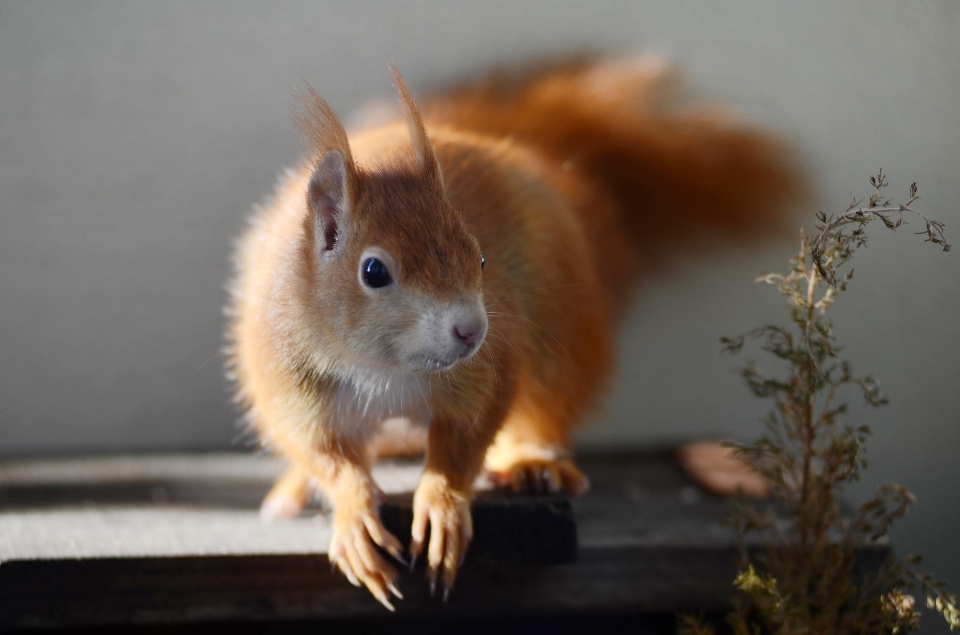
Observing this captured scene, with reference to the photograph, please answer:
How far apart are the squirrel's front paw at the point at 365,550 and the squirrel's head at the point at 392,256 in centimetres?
22

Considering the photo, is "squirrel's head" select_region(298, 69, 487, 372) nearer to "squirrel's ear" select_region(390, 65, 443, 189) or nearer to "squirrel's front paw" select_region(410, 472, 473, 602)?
"squirrel's ear" select_region(390, 65, 443, 189)

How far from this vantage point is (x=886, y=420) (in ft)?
4.24

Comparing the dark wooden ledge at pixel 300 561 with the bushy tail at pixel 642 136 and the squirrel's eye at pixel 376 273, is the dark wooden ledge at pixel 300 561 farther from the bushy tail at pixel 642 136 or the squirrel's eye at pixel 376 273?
the bushy tail at pixel 642 136

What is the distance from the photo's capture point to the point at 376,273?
821 millimetres

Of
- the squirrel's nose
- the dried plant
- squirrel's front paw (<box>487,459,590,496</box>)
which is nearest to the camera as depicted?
Answer: the squirrel's nose

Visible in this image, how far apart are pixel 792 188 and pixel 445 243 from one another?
0.76 metres

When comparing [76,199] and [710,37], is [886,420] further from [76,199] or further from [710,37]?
[76,199]

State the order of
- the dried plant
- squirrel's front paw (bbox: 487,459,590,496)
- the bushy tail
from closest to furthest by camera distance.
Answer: the dried plant → squirrel's front paw (bbox: 487,459,590,496) → the bushy tail

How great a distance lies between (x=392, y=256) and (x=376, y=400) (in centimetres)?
23

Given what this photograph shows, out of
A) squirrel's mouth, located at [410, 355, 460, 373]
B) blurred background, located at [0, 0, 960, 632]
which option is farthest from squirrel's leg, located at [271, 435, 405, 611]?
blurred background, located at [0, 0, 960, 632]

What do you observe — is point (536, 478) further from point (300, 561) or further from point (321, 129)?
point (321, 129)

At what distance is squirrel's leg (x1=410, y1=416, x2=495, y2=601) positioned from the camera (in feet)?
3.16

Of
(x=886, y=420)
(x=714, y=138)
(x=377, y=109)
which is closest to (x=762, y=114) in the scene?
(x=714, y=138)

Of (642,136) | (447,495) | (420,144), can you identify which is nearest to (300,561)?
(447,495)
